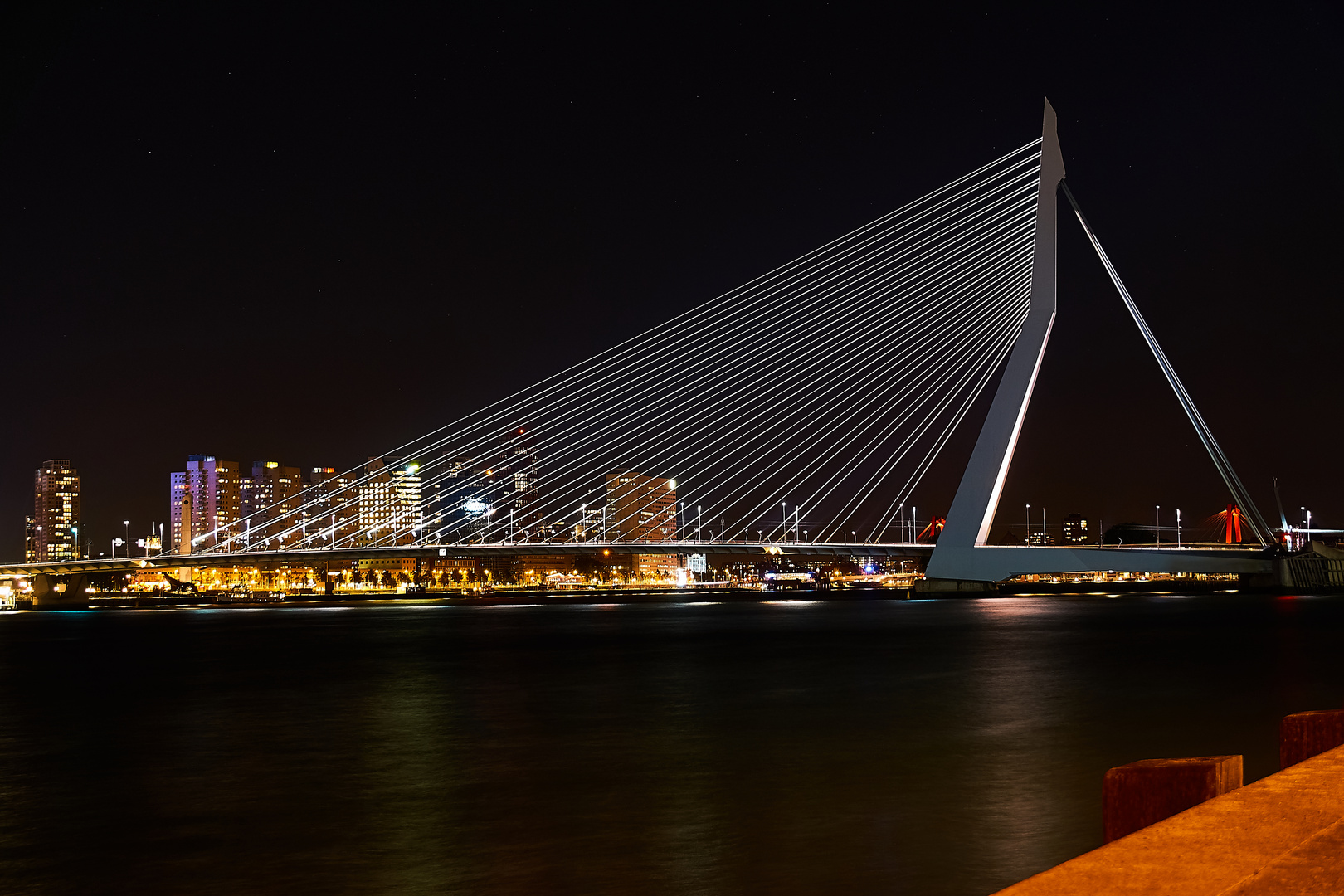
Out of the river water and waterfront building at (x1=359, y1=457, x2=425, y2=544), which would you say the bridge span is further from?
waterfront building at (x1=359, y1=457, x2=425, y2=544)

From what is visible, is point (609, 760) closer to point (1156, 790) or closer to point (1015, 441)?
point (1156, 790)

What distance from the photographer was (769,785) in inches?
408

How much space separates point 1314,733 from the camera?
179 inches

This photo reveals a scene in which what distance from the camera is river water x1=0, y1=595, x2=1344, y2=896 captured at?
25.2 ft

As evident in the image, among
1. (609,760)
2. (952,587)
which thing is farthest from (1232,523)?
(609,760)

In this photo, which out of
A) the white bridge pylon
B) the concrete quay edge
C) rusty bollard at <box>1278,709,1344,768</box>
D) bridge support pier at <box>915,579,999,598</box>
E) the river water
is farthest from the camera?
bridge support pier at <box>915,579,999,598</box>

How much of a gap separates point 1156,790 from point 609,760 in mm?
9205

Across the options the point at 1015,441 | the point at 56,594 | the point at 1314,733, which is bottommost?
the point at 56,594

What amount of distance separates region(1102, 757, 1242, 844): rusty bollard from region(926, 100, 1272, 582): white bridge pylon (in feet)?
132

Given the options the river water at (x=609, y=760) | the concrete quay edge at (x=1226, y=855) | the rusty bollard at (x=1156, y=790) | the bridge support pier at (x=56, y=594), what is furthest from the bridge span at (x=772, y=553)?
the concrete quay edge at (x=1226, y=855)

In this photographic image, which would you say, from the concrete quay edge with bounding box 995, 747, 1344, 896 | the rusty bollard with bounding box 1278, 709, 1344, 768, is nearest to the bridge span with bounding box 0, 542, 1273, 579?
the rusty bollard with bounding box 1278, 709, 1344, 768

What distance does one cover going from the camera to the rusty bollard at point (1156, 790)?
3455 millimetres

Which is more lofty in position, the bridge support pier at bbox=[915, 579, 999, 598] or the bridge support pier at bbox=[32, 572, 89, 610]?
the bridge support pier at bbox=[32, 572, 89, 610]

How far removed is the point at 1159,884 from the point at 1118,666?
75.5ft
